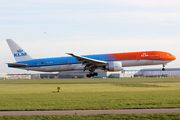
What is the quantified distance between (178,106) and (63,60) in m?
34.6

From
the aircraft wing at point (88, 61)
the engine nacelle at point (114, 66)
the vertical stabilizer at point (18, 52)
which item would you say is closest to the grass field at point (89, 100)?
the engine nacelle at point (114, 66)

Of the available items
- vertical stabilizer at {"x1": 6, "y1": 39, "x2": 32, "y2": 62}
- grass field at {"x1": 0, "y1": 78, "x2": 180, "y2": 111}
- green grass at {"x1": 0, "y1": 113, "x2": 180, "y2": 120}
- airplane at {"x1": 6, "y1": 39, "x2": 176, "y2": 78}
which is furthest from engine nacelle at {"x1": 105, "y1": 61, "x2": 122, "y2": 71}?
green grass at {"x1": 0, "y1": 113, "x2": 180, "y2": 120}

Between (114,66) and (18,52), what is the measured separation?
847 inches

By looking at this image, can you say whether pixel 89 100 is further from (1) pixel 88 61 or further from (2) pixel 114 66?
(1) pixel 88 61

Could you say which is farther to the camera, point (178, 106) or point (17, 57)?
point (17, 57)

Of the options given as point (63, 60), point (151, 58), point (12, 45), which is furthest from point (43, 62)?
point (151, 58)

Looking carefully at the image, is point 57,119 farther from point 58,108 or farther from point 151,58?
point 151,58

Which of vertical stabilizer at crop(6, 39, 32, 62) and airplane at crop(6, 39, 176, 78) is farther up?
vertical stabilizer at crop(6, 39, 32, 62)

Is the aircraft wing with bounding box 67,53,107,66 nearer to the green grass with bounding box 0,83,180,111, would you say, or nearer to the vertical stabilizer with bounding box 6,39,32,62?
the vertical stabilizer with bounding box 6,39,32,62

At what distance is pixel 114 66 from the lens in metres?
46.9

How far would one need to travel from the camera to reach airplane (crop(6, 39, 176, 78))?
47.7 meters

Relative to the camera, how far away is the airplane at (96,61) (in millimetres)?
47656

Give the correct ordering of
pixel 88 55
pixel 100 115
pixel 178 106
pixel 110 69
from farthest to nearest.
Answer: pixel 88 55 < pixel 110 69 < pixel 178 106 < pixel 100 115

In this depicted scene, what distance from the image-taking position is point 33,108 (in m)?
18.8
